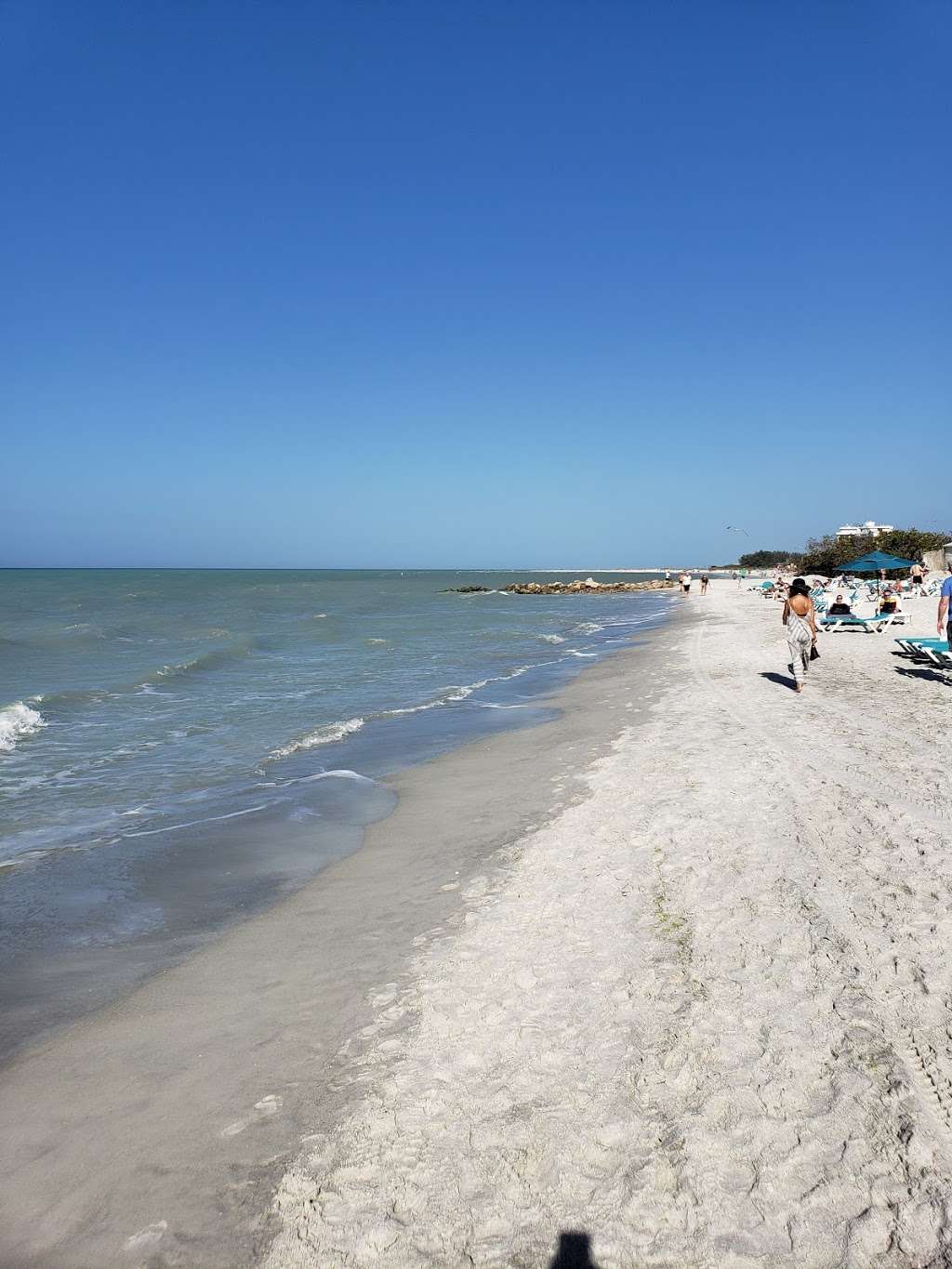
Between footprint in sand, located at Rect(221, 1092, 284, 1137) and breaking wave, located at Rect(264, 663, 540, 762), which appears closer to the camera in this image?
footprint in sand, located at Rect(221, 1092, 284, 1137)

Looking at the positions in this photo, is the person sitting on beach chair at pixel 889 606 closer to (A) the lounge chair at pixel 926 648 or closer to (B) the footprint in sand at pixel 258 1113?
(A) the lounge chair at pixel 926 648

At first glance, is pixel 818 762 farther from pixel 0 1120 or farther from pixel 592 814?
pixel 0 1120

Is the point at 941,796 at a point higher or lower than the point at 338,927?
higher

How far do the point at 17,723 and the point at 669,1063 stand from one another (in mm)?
12872

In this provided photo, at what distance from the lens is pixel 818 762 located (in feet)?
25.9

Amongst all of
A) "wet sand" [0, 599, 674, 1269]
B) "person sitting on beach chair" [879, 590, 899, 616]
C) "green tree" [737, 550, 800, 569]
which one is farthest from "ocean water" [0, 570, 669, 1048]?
"green tree" [737, 550, 800, 569]

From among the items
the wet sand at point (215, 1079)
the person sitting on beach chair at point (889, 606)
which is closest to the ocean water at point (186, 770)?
the wet sand at point (215, 1079)

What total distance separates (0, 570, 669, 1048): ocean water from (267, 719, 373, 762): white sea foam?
4 centimetres

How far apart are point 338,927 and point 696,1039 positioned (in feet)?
8.61

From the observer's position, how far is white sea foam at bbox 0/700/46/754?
447 inches

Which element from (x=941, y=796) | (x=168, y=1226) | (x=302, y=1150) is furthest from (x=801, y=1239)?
(x=941, y=796)

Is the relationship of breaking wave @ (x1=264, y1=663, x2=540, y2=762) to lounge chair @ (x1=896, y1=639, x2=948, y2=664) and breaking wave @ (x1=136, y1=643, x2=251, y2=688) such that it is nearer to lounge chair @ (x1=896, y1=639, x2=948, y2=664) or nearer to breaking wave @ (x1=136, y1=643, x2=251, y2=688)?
breaking wave @ (x1=136, y1=643, x2=251, y2=688)

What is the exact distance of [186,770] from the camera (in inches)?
381

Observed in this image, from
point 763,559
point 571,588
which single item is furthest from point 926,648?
point 763,559
